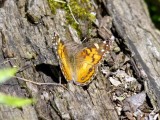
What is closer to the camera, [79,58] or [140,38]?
[79,58]

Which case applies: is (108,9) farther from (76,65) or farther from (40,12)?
(76,65)

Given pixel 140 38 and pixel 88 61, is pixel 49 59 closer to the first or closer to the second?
pixel 88 61

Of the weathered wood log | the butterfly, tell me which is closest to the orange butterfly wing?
the butterfly

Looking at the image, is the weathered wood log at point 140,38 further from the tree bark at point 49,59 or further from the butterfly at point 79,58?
the butterfly at point 79,58

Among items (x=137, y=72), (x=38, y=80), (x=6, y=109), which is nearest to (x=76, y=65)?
(x=38, y=80)

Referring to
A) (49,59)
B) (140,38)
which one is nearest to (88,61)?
(49,59)

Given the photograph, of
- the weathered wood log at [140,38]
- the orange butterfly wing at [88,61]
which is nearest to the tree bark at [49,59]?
the weathered wood log at [140,38]
